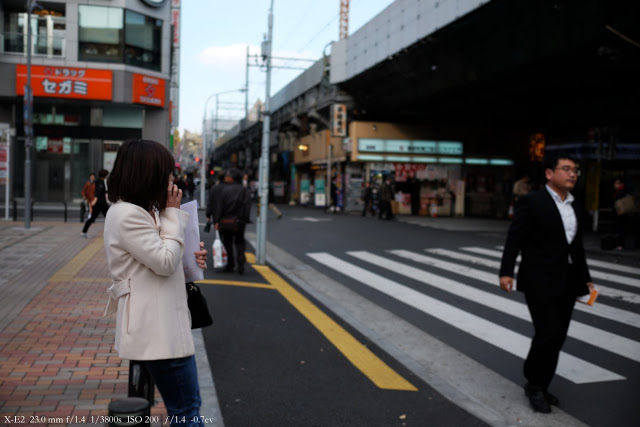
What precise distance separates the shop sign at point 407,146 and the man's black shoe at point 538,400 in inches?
1138

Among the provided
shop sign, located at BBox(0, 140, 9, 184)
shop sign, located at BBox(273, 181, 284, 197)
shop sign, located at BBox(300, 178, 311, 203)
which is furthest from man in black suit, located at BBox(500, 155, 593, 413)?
shop sign, located at BBox(273, 181, 284, 197)

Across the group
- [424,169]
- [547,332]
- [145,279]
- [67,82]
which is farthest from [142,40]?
[145,279]

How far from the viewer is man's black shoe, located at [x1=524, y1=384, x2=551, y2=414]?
4273mm

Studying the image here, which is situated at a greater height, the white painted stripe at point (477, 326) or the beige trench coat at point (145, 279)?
the beige trench coat at point (145, 279)

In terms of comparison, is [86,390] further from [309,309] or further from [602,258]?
[602,258]

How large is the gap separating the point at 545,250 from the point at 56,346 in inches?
160

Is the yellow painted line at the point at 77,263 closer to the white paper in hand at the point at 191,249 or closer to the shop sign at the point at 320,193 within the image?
the white paper in hand at the point at 191,249

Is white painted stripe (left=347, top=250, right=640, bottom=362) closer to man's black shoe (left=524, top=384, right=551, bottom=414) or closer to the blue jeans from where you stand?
man's black shoe (left=524, top=384, right=551, bottom=414)

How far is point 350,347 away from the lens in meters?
5.85

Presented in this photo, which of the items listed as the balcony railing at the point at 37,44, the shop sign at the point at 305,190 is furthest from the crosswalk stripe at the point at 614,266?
the shop sign at the point at 305,190

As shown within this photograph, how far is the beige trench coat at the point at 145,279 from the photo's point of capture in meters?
2.40

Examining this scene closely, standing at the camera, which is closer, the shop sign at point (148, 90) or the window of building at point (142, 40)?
the window of building at point (142, 40)

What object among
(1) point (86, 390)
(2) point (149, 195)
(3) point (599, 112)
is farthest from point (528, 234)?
(3) point (599, 112)

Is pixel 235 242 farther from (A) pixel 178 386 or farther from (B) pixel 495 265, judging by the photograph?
(A) pixel 178 386
